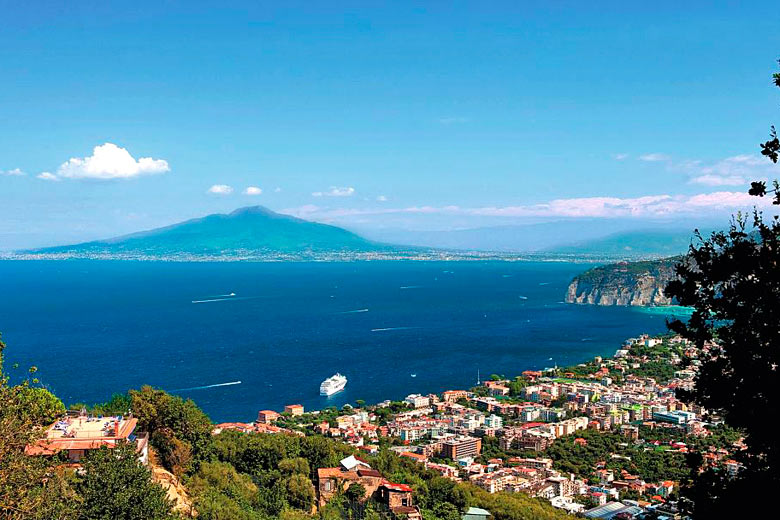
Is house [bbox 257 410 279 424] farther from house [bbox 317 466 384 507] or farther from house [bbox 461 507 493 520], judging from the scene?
house [bbox 461 507 493 520]

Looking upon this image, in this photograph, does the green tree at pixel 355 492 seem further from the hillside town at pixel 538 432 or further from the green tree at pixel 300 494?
the green tree at pixel 300 494

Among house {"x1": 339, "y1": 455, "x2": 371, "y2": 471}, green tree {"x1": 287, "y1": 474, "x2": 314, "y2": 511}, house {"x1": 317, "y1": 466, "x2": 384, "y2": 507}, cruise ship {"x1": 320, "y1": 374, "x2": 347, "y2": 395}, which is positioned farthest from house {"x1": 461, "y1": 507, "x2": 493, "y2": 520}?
cruise ship {"x1": 320, "y1": 374, "x2": 347, "y2": 395}

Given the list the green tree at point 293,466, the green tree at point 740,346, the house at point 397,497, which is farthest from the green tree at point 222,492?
the green tree at point 740,346

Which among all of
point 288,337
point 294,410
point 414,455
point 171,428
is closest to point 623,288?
point 288,337

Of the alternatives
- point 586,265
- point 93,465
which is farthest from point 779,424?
point 586,265

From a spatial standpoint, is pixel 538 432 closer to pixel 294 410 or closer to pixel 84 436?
pixel 294 410

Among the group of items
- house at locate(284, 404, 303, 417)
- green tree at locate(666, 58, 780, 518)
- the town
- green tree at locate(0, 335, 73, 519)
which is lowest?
the town
